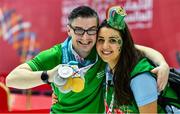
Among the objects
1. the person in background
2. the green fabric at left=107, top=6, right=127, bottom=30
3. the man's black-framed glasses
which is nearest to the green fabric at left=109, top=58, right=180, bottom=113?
the person in background

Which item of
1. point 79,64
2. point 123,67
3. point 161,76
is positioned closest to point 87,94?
point 79,64

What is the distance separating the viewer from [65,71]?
1898 mm

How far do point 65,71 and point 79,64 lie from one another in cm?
53

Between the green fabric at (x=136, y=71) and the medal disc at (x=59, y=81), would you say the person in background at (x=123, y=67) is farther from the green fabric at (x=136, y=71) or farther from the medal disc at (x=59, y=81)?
the medal disc at (x=59, y=81)

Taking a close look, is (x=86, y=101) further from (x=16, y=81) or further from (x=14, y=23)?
(x=14, y=23)

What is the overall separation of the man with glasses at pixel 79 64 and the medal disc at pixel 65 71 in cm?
25

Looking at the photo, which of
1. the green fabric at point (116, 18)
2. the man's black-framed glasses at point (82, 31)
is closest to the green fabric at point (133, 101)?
the green fabric at point (116, 18)

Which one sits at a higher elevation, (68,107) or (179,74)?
(179,74)

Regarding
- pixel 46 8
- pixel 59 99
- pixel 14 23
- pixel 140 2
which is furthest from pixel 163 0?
pixel 59 99

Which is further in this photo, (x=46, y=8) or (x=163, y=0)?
(x=46, y=8)

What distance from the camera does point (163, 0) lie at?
5.56m

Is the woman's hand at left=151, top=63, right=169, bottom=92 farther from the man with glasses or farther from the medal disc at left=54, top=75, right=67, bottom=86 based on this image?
the medal disc at left=54, top=75, right=67, bottom=86

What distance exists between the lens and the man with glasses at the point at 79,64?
2.24m

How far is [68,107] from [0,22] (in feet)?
16.4
